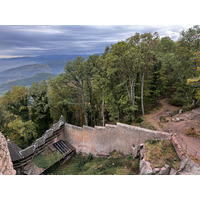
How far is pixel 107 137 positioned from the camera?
869 cm

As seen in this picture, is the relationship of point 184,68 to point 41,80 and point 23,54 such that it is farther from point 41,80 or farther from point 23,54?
point 41,80

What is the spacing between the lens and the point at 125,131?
7738mm

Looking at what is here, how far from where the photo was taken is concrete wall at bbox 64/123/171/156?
704cm

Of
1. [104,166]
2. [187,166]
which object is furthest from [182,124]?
[104,166]

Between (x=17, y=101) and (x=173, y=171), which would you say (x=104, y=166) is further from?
(x=17, y=101)

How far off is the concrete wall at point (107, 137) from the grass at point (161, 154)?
42cm

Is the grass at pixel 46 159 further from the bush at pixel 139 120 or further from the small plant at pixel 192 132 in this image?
the small plant at pixel 192 132

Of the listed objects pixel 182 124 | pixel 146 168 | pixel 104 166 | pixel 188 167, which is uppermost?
pixel 188 167

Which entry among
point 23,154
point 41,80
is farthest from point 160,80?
point 23,154

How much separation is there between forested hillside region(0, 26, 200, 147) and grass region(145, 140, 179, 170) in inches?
168

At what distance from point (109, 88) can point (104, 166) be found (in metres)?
6.34

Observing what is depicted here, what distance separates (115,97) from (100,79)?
2.28 m

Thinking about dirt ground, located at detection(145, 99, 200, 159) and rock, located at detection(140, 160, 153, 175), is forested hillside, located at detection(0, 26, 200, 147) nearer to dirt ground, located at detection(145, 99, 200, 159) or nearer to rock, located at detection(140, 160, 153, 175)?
dirt ground, located at detection(145, 99, 200, 159)

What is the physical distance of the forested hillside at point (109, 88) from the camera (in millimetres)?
9898
